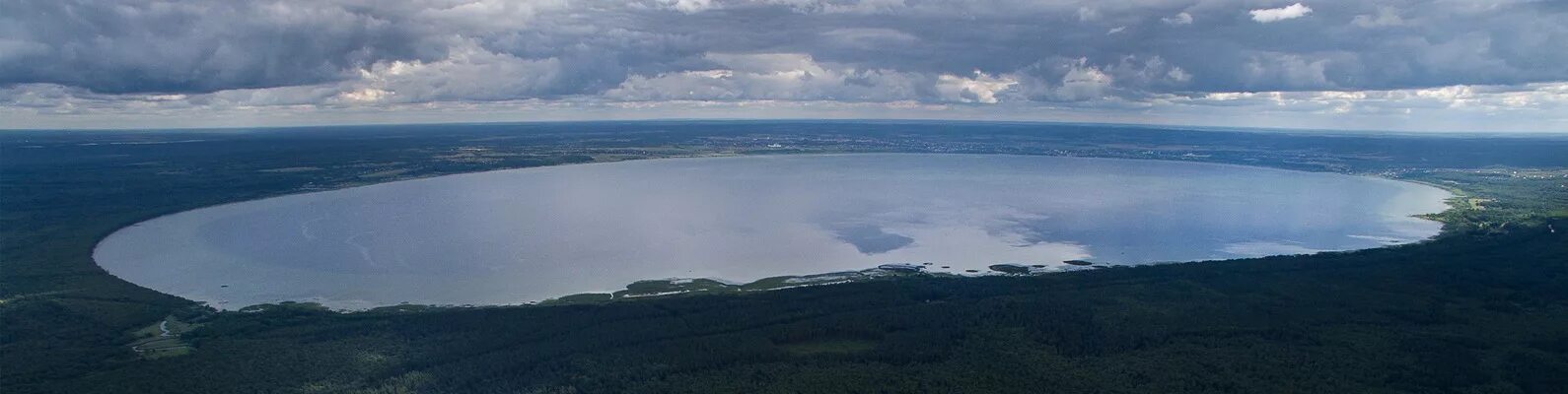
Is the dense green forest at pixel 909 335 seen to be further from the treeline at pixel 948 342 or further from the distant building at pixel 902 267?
the distant building at pixel 902 267

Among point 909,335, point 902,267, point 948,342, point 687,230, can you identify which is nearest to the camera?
point 948,342

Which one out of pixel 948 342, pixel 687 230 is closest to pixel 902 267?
pixel 948 342

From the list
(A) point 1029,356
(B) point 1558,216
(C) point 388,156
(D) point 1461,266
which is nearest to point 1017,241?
(D) point 1461,266

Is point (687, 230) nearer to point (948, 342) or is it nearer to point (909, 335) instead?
point (909, 335)

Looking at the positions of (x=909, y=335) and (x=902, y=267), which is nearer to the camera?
(x=909, y=335)

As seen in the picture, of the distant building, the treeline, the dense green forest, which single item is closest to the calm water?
the distant building

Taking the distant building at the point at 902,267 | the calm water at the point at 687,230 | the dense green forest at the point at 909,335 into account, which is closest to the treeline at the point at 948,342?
the dense green forest at the point at 909,335

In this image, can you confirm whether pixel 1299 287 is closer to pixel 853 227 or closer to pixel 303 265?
pixel 853 227

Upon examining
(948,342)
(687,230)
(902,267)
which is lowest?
(948,342)

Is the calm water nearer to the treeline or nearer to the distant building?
the distant building
